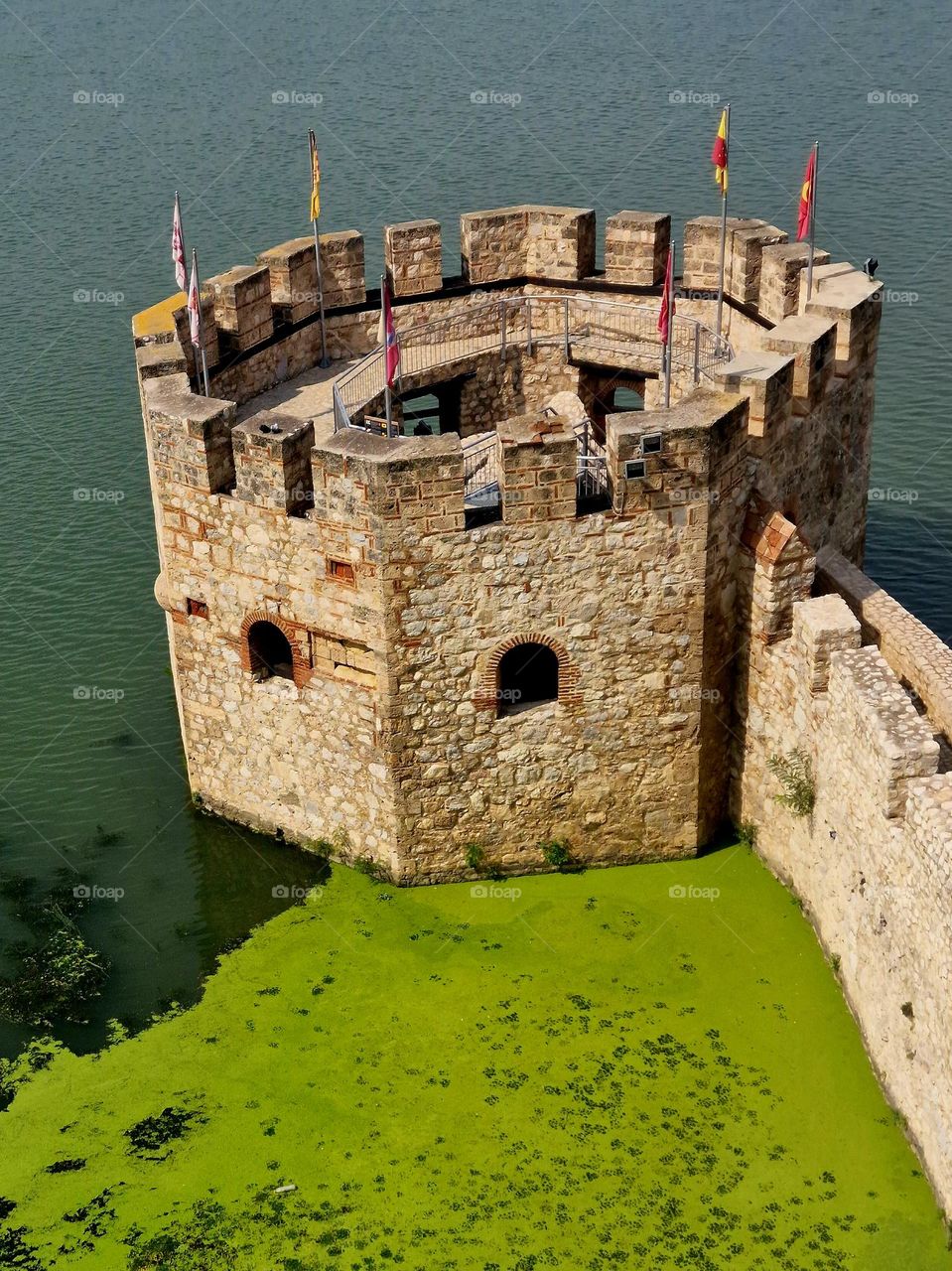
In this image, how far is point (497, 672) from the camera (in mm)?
19469

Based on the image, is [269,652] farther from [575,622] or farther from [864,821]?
[864,821]

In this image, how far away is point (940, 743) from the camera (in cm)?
1800

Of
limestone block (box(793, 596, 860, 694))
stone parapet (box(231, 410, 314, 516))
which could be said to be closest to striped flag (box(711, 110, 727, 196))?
limestone block (box(793, 596, 860, 694))

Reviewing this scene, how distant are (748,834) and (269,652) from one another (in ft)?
21.7

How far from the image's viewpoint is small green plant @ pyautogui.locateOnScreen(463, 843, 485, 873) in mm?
20594

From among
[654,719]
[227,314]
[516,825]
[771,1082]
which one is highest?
[227,314]

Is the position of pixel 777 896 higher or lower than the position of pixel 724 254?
lower

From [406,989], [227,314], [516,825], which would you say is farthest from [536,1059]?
[227,314]

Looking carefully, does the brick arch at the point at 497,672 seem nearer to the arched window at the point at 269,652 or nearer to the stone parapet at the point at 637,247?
the arched window at the point at 269,652

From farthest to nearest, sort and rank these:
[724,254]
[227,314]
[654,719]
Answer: [724,254] < [227,314] < [654,719]

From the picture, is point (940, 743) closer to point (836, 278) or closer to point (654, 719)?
point (654, 719)

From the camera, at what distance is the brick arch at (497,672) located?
19.3 metres

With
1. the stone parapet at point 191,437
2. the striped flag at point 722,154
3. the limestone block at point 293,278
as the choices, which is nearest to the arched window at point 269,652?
the stone parapet at point 191,437

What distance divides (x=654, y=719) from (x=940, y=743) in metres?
3.61
